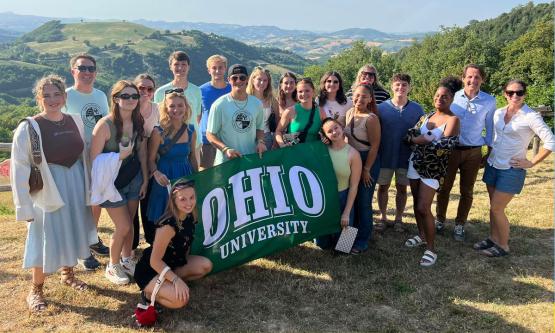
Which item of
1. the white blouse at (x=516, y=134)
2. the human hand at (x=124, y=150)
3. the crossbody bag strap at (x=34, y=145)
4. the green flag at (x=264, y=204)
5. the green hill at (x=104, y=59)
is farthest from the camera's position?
the green hill at (x=104, y=59)

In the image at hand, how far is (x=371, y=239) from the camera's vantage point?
5.95 m

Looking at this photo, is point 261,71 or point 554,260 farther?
point 261,71

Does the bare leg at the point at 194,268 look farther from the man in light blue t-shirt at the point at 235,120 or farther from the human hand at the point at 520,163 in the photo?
the human hand at the point at 520,163

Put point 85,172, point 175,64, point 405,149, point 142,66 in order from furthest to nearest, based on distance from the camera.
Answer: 1. point 142,66
2. point 175,64
3. point 405,149
4. point 85,172

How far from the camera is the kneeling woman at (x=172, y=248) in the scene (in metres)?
3.80

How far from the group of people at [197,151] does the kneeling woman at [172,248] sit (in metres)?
0.01

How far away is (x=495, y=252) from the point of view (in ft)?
18.0

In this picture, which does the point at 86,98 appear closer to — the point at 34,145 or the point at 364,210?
the point at 34,145

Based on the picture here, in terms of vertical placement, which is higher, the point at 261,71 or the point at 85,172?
the point at 261,71

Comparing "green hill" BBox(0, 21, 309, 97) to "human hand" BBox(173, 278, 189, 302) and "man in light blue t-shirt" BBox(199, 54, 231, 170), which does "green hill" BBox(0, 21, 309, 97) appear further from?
"human hand" BBox(173, 278, 189, 302)

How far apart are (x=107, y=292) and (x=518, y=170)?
4.90 m

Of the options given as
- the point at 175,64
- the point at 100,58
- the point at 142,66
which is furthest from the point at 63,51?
the point at 175,64

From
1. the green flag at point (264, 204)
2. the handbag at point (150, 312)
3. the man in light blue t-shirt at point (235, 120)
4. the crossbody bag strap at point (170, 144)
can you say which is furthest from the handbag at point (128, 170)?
the handbag at point (150, 312)

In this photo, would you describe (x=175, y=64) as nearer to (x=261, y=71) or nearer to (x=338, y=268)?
(x=261, y=71)
